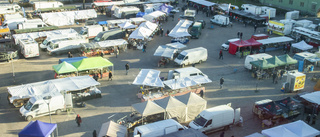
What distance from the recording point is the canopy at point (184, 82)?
25434mm

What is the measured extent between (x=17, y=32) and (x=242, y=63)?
26.4m

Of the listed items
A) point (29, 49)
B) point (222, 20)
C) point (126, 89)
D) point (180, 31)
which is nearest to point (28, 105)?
point (126, 89)

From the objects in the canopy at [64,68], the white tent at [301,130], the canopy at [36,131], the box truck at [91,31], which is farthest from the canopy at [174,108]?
the box truck at [91,31]

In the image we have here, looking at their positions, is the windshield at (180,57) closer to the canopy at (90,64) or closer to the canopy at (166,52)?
the canopy at (166,52)

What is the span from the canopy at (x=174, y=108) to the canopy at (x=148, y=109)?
1.34 ft

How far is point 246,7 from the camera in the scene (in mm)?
52875

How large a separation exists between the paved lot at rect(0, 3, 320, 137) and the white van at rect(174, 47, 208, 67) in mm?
818

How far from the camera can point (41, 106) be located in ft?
73.3

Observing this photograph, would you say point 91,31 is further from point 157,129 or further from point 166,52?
point 157,129

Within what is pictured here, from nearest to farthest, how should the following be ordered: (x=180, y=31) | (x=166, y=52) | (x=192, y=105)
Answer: (x=192, y=105) → (x=166, y=52) → (x=180, y=31)

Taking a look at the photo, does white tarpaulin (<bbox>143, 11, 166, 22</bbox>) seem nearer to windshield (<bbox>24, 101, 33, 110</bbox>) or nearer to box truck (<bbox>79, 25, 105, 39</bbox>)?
box truck (<bbox>79, 25, 105, 39</bbox>)

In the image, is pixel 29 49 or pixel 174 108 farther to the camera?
pixel 29 49

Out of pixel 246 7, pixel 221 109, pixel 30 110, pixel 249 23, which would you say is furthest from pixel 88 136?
pixel 246 7

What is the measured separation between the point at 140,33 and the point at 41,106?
1825 centimetres
